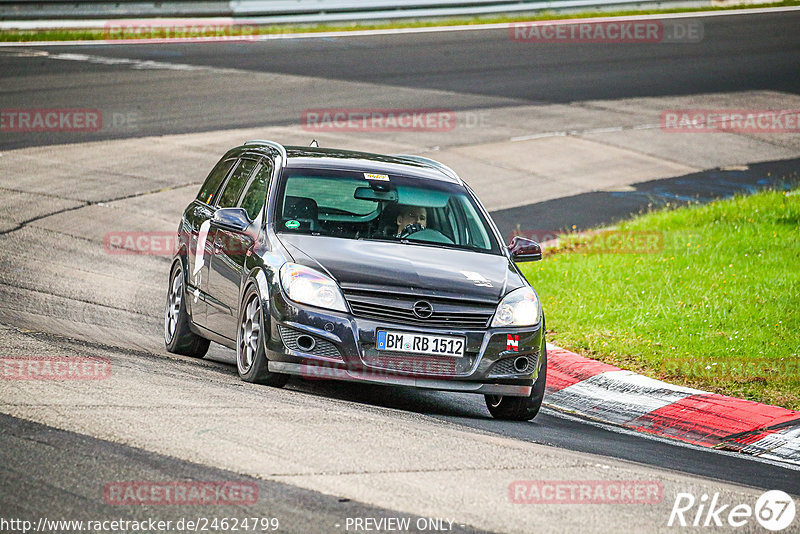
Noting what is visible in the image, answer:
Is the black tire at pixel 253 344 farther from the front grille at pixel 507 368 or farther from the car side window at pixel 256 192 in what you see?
the front grille at pixel 507 368

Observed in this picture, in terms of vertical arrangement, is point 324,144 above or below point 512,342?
below

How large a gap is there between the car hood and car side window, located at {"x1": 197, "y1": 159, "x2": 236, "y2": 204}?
2040 mm

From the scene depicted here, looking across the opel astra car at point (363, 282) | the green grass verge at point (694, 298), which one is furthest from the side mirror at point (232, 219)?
the green grass verge at point (694, 298)

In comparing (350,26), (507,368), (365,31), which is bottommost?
(507,368)

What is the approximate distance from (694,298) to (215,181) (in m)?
4.78

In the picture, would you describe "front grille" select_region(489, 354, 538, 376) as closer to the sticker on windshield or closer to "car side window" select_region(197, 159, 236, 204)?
the sticker on windshield

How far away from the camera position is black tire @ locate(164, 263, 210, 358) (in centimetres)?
987

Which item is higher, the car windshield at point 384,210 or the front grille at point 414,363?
the car windshield at point 384,210

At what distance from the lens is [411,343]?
7645 millimetres

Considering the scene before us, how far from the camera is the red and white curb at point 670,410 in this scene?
26.9 feet

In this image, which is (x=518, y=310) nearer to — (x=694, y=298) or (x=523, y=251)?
(x=523, y=251)

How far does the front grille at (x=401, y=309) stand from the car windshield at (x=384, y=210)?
91cm

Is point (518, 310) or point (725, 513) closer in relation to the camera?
point (725, 513)

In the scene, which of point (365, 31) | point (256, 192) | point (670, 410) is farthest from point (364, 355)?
point (365, 31)
